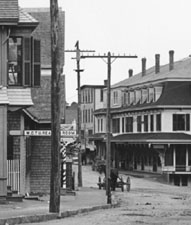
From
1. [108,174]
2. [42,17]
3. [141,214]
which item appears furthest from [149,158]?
[141,214]

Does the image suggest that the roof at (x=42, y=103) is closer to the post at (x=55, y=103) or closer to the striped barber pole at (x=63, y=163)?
the striped barber pole at (x=63, y=163)

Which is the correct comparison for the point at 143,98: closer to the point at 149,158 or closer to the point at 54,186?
the point at 149,158

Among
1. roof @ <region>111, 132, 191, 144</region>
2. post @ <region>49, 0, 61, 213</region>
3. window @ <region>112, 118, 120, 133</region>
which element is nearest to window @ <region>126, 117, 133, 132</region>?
window @ <region>112, 118, 120, 133</region>

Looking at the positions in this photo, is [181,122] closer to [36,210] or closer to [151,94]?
[151,94]

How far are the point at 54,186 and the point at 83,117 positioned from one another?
307 feet

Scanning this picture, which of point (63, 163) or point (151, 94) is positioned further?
point (151, 94)

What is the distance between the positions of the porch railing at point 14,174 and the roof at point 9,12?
6.30 m

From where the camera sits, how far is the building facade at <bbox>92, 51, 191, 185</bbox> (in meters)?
74.4

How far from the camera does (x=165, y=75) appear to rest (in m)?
77.6

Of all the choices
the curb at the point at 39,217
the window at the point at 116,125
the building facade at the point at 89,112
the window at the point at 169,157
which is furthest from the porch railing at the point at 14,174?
the building facade at the point at 89,112

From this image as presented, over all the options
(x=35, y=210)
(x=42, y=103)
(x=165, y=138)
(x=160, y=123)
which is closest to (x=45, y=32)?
(x=42, y=103)

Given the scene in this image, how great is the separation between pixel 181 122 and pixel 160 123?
1954mm

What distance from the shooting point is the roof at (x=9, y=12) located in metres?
27.9

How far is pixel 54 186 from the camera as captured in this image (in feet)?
83.3
